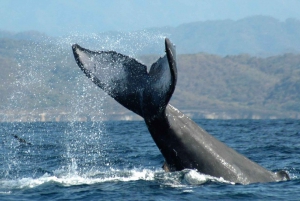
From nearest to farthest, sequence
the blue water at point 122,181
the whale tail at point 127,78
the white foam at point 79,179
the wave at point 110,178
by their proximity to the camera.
Answer: the whale tail at point 127,78 → the blue water at point 122,181 → the wave at point 110,178 → the white foam at point 79,179

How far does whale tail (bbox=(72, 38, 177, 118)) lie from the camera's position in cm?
1073

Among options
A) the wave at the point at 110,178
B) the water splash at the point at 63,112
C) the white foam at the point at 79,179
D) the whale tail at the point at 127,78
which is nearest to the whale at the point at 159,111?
the whale tail at the point at 127,78

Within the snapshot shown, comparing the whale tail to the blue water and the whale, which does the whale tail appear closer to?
the whale

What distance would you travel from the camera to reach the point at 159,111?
10789 millimetres

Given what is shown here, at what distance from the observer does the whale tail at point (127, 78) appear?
10727mm

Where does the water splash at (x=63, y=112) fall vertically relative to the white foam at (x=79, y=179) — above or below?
above

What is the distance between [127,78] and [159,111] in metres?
0.81

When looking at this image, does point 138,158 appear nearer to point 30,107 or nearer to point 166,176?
point 166,176

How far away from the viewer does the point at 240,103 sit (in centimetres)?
19462

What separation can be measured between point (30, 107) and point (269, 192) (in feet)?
461

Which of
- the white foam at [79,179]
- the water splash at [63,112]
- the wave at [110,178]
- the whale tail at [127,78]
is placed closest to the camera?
the whale tail at [127,78]

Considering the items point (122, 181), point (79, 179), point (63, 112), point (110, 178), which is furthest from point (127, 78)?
point (63, 112)

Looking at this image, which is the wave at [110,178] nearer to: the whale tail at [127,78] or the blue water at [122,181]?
the blue water at [122,181]

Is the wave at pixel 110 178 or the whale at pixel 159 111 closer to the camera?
Answer: the whale at pixel 159 111
